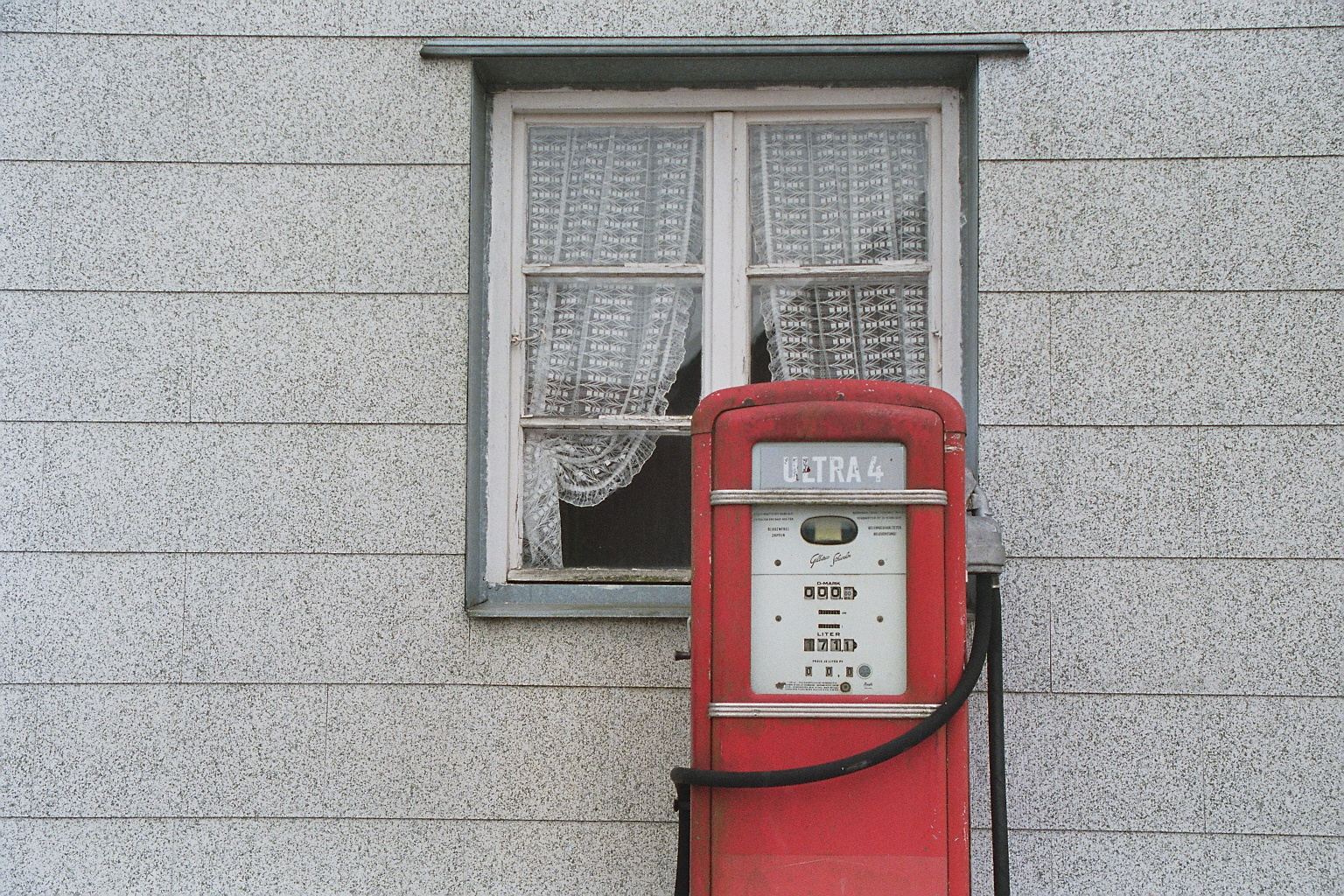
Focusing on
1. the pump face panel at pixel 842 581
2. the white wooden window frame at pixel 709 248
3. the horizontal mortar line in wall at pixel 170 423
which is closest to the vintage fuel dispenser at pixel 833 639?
the pump face panel at pixel 842 581

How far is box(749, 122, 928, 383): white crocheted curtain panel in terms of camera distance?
2.76 m

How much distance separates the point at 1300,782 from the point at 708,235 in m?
2.16

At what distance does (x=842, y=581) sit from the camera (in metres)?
1.89

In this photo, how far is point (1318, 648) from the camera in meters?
2.53

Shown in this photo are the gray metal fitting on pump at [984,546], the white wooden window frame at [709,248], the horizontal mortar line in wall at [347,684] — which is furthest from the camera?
the white wooden window frame at [709,248]

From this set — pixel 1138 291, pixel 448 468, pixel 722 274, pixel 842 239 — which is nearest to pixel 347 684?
pixel 448 468

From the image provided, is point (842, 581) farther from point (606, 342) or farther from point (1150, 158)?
point (1150, 158)

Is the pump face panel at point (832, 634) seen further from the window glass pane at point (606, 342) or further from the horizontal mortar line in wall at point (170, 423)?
the horizontal mortar line in wall at point (170, 423)

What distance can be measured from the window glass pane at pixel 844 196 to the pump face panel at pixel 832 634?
3.27ft

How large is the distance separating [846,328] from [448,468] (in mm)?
1197

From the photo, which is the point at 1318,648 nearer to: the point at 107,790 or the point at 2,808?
the point at 107,790

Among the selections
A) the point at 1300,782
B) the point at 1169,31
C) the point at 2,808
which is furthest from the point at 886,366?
the point at 2,808

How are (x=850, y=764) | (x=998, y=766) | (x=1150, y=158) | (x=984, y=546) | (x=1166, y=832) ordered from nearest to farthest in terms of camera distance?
(x=850, y=764) → (x=984, y=546) → (x=998, y=766) → (x=1166, y=832) → (x=1150, y=158)

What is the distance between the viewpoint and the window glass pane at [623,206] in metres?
2.82
